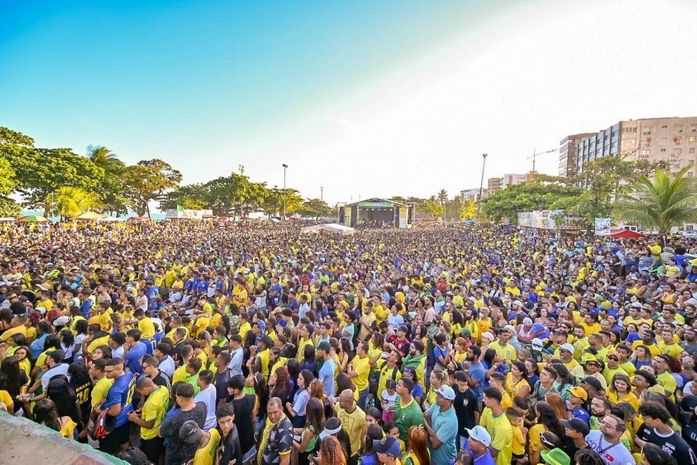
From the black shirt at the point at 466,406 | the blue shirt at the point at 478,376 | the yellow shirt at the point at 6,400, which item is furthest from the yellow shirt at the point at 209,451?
the blue shirt at the point at 478,376

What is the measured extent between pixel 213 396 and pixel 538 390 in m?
3.61

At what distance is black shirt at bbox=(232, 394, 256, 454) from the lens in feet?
11.5

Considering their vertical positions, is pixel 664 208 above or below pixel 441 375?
above

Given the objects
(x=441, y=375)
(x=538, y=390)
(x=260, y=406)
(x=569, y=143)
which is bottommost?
(x=260, y=406)

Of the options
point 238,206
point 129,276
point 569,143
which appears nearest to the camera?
point 129,276

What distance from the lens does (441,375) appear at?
371 centimetres

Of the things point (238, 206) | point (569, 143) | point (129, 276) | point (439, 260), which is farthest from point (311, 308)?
point (569, 143)

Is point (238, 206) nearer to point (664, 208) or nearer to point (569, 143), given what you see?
point (664, 208)

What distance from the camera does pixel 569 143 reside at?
275ft

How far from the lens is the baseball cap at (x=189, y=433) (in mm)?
2648

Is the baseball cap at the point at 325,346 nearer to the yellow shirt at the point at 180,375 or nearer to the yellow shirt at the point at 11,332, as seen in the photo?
the yellow shirt at the point at 180,375

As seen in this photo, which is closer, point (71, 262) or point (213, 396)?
point (213, 396)

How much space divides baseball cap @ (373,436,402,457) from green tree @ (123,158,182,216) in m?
46.4

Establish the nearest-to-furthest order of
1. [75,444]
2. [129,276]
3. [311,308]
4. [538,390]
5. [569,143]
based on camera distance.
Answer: [75,444] < [538,390] < [311,308] < [129,276] < [569,143]
